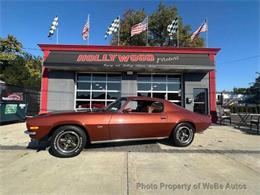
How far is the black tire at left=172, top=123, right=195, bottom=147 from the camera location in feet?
22.1

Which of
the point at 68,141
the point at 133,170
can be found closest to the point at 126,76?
the point at 68,141

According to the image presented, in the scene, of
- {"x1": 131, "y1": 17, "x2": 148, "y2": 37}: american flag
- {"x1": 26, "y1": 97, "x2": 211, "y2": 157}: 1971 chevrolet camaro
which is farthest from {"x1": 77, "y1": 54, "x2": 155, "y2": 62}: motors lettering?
{"x1": 26, "y1": 97, "x2": 211, "y2": 157}: 1971 chevrolet camaro

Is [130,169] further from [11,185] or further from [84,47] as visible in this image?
[84,47]

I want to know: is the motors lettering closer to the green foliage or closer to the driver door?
the driver door

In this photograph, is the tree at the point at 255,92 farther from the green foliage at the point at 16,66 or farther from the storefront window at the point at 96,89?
the storefront window at the point at 96,89

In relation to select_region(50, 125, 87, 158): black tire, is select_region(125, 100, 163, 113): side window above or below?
above

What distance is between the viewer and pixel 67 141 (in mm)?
5676

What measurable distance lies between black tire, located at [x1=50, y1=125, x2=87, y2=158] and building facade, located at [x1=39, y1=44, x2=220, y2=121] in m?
8.25

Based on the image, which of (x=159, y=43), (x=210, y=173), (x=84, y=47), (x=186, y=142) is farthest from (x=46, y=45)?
(x=159, y=43)

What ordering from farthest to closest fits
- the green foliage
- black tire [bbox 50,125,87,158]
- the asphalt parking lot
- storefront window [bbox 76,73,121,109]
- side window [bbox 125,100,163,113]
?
the green foliage < storefront window [bbox 76,73,121,109] < side window [bbox 125,100,163,113] < black tire [bbox 50,125,87,158] < the asphalt parking lot

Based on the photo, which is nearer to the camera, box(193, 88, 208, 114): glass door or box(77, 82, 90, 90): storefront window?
box(77, 82, 90, 90): storefront window

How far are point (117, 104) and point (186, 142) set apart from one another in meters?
2.35

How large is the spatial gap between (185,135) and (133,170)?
110 inches

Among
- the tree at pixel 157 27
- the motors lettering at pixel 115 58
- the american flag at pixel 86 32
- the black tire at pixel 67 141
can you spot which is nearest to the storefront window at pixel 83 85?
the motors lettering at pixel 115 58
